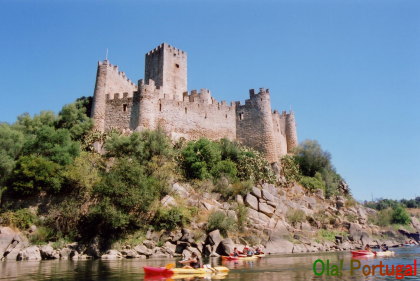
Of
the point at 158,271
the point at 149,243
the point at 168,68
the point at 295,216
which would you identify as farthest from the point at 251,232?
the point at 168,68

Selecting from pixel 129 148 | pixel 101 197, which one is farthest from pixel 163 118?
pixel 101 197

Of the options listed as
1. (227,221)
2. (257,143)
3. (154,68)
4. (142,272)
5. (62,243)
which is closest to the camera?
(142,272)

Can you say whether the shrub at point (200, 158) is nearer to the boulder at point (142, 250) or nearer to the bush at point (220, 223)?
the bush at point (220, 223)

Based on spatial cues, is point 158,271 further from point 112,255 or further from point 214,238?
point 214,238

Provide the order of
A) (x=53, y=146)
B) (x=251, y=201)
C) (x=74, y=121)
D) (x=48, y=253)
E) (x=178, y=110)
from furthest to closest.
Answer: (x=178, y=110) → (x=74, y=121) → (x=251, y=201) → (x=53, y=146) → (x=48, y=253)

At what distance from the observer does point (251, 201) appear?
33.2 m

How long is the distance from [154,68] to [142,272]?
36696 mm

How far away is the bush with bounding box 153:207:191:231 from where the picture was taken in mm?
28125

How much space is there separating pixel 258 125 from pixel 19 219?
2765 centimetres

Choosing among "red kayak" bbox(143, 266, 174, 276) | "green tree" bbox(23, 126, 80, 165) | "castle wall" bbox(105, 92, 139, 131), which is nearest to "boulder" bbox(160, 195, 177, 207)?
"green tree" bbox(23, 126, 80, 165)

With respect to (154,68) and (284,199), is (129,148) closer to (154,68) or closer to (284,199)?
(284,199)

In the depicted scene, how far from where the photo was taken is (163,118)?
3988cm

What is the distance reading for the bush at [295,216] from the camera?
114 feet

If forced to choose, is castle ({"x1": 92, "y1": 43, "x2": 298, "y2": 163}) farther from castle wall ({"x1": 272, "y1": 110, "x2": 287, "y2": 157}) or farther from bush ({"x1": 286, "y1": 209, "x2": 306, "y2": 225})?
bush ({"x1": 286, "y1": 209, "x2": 306, "y2": 225})
